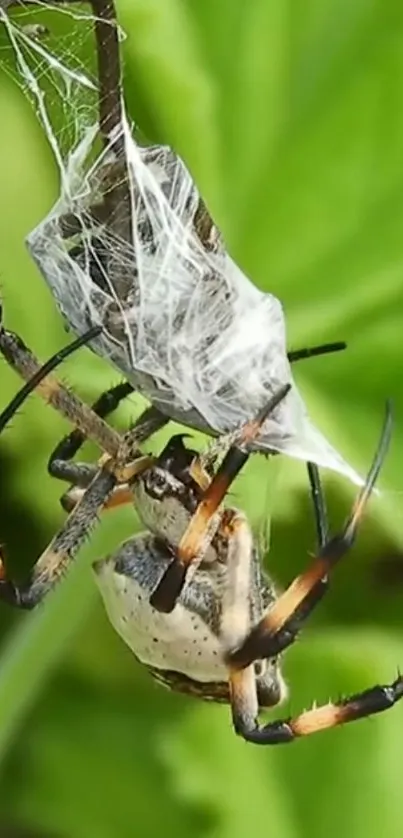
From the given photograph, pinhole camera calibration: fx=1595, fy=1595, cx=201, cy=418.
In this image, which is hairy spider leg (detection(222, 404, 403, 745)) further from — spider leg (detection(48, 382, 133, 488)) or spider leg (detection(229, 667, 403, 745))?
spider leg (detection(48, 382, 133, 488))

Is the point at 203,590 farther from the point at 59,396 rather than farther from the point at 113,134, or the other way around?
the point at 113,134

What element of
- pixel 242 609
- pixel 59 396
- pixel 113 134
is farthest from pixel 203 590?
pixel 113 134

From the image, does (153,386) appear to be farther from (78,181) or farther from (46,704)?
(46,704)

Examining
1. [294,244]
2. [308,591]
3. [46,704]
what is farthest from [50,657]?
[294,244]

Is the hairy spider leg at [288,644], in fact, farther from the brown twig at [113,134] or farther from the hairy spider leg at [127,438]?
the brown twig at [113,134]

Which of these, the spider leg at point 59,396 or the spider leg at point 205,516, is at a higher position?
the spider leg at point 59,396

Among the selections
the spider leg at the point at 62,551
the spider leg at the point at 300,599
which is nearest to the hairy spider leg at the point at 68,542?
the spider leg at the point at 62,551
